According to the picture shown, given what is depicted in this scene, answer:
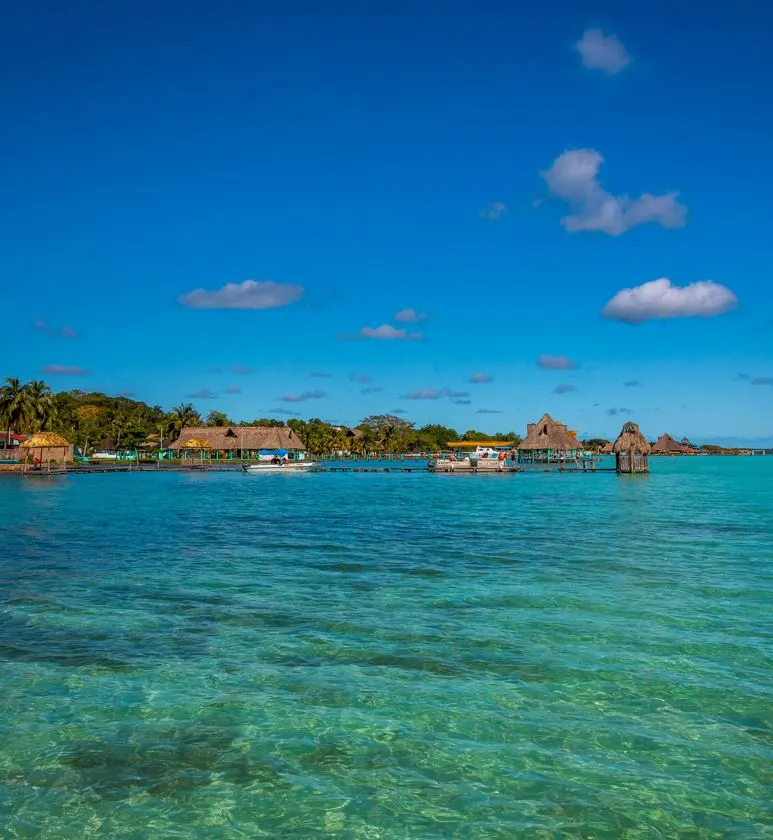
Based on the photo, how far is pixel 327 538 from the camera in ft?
69.1

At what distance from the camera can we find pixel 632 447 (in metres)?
68.9

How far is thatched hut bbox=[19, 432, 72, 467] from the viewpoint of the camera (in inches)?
2687

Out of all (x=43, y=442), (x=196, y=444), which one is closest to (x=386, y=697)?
(x=43, y=442)

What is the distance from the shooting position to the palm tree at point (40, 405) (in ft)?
232

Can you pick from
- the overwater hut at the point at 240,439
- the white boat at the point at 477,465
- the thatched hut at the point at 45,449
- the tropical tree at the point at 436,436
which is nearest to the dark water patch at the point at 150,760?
the thatched hut at the point at 45,449

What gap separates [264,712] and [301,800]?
5.54ft

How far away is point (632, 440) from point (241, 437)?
48147mm

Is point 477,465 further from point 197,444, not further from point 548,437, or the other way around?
point 197,444

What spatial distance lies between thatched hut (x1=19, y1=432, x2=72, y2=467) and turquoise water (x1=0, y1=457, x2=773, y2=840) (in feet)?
186

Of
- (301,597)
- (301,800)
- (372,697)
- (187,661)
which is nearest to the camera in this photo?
(301,800)

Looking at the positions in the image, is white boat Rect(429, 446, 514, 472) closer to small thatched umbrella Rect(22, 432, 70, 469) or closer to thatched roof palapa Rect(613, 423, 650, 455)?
thatched roof palapa Rect(613, 423, 650, 455)

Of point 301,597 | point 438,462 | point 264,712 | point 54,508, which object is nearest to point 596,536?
point 301,597

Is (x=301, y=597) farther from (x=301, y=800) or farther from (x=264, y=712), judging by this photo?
(x=301, y=800)

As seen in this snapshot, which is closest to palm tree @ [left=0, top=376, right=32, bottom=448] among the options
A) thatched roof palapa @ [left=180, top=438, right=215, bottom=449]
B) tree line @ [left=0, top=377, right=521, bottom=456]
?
tree line @ [left=0, top=377, right=521, bottom=456]
